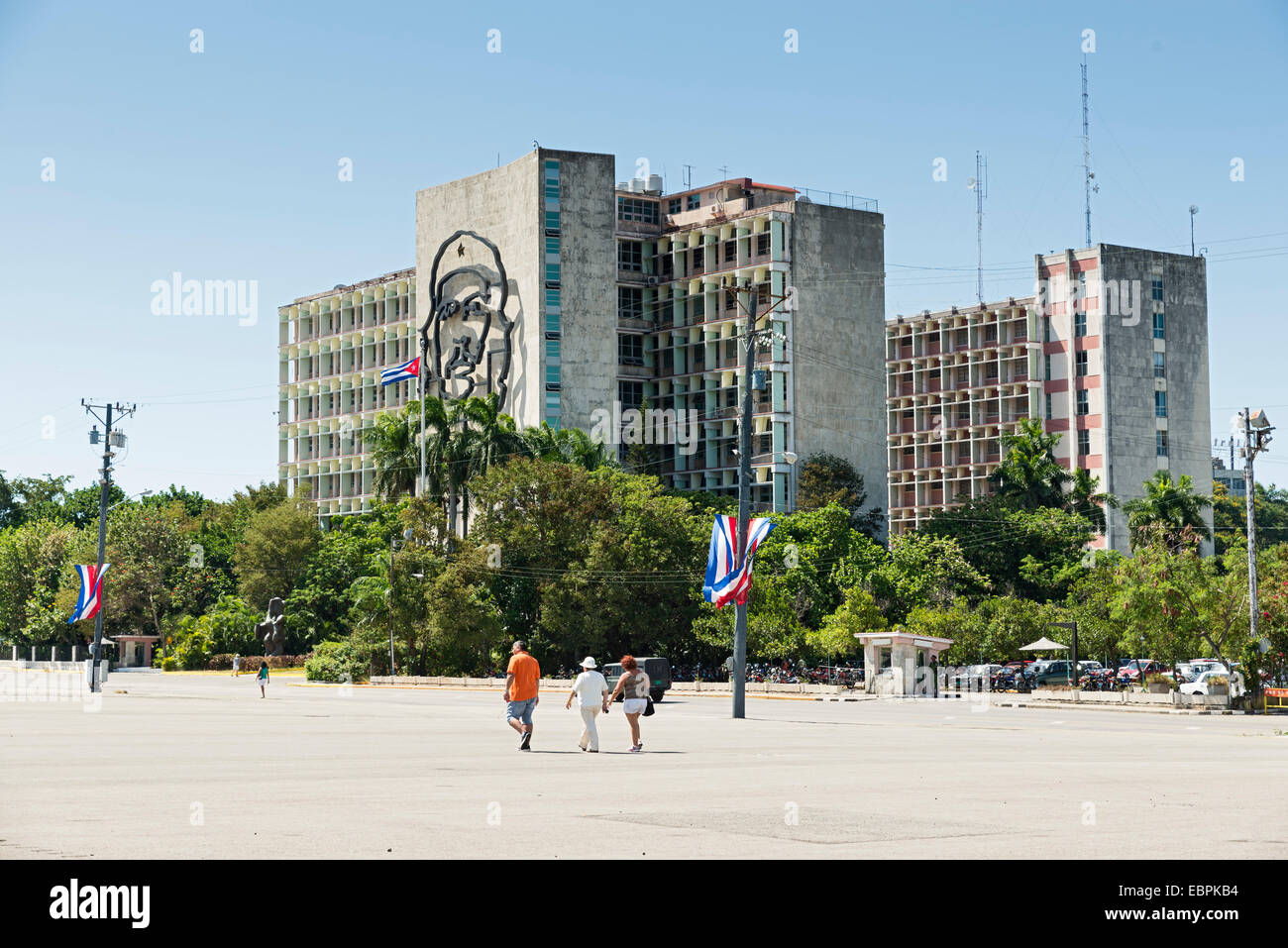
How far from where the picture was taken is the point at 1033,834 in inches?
476

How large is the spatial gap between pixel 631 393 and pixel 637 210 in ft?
47.7

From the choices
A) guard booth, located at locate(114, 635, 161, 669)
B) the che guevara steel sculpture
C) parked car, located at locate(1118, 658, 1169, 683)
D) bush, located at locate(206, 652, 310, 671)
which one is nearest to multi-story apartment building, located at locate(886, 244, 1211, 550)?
parked car, located at locate(1118, 658, 1169, 683)

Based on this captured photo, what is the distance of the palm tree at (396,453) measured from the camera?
283ft

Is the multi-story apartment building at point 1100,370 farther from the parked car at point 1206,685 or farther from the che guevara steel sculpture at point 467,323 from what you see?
the parked car at point 1206,685

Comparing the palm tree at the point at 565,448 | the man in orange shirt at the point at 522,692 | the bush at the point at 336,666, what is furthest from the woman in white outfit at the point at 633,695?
the palm tree at the point at 565,448

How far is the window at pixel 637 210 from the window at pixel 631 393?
1267 centimetres

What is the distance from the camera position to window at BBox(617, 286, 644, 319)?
4508 inches

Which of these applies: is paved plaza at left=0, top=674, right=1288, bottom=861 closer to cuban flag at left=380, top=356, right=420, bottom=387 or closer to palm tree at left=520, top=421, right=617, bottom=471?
palm tree at left=520, top=421, right=617, bottom=471

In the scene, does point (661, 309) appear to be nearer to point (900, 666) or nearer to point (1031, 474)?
point (1031, 474)

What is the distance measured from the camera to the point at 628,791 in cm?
1614

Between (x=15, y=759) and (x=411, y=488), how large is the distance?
226 ft

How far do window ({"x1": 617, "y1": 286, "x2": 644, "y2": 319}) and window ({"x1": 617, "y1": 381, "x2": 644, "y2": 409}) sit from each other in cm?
511

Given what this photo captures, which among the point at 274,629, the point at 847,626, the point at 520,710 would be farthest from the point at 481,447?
the point at 520,710

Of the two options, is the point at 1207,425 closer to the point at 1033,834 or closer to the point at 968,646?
the point at 968,646
